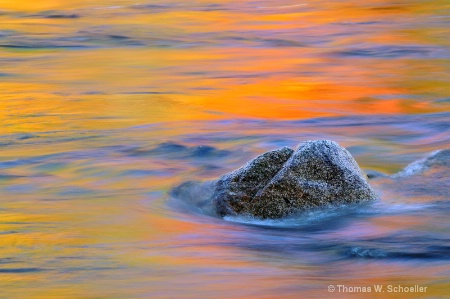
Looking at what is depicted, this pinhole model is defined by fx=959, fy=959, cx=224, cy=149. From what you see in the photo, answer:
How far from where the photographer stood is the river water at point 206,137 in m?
5.57

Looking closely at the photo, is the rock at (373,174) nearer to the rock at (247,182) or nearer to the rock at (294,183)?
the rock at (294,183)

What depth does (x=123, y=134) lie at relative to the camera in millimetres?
9523

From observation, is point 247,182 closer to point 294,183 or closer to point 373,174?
point 294,183

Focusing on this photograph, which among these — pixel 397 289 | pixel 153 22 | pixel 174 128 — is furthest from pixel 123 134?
pixel 153 22

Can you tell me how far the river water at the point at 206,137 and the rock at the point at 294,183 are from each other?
0.10m

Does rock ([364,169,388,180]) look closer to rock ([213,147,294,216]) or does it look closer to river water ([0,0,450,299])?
river water ([0,0,450,299])

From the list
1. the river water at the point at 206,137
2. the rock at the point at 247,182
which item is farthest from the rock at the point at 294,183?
the river water at the point at 206,137

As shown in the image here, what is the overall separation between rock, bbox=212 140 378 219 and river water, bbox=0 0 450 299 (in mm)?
101

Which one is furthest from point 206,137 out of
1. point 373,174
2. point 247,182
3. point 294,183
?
point 294,183

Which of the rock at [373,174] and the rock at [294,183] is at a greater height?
the rock at [294,183]

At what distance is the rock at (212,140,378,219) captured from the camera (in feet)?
19.8

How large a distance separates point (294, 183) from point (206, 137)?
11.2ft

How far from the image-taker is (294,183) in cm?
600

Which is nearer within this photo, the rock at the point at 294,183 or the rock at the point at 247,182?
the rock at the point at 294,183
